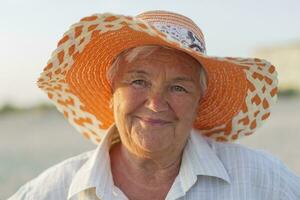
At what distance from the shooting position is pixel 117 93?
2.95 m

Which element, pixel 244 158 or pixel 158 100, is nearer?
pixel 158 100

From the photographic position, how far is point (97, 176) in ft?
9.51

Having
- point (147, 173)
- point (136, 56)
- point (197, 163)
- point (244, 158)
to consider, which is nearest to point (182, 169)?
point (197, 163)

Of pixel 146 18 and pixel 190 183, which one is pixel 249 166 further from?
pixel 146 18

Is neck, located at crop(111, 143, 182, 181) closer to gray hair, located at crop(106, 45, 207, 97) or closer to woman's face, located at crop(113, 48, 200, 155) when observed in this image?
woman's face, located at crop(113, 48, 200, 155)

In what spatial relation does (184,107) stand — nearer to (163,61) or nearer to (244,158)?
(163,61)

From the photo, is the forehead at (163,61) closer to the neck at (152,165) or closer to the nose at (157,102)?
the nose at (157,102)

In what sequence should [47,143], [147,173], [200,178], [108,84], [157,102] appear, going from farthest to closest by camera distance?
[47,143] < [108,84] < [147,173] < [200,178] < [157,102]

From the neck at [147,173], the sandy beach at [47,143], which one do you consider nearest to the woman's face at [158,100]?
the neck at [147,173]

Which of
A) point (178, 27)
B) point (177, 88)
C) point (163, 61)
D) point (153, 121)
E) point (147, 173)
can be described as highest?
point (178, 27)

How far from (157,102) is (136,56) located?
230 millimetres

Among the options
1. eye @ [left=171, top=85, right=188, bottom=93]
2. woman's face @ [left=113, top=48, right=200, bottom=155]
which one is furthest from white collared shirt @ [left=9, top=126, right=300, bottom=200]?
eye @ [left=171, top=85, right=188, bottom=93]

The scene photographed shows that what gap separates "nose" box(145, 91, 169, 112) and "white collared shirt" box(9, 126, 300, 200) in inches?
12.6

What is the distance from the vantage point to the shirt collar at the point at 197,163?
9.36ft
